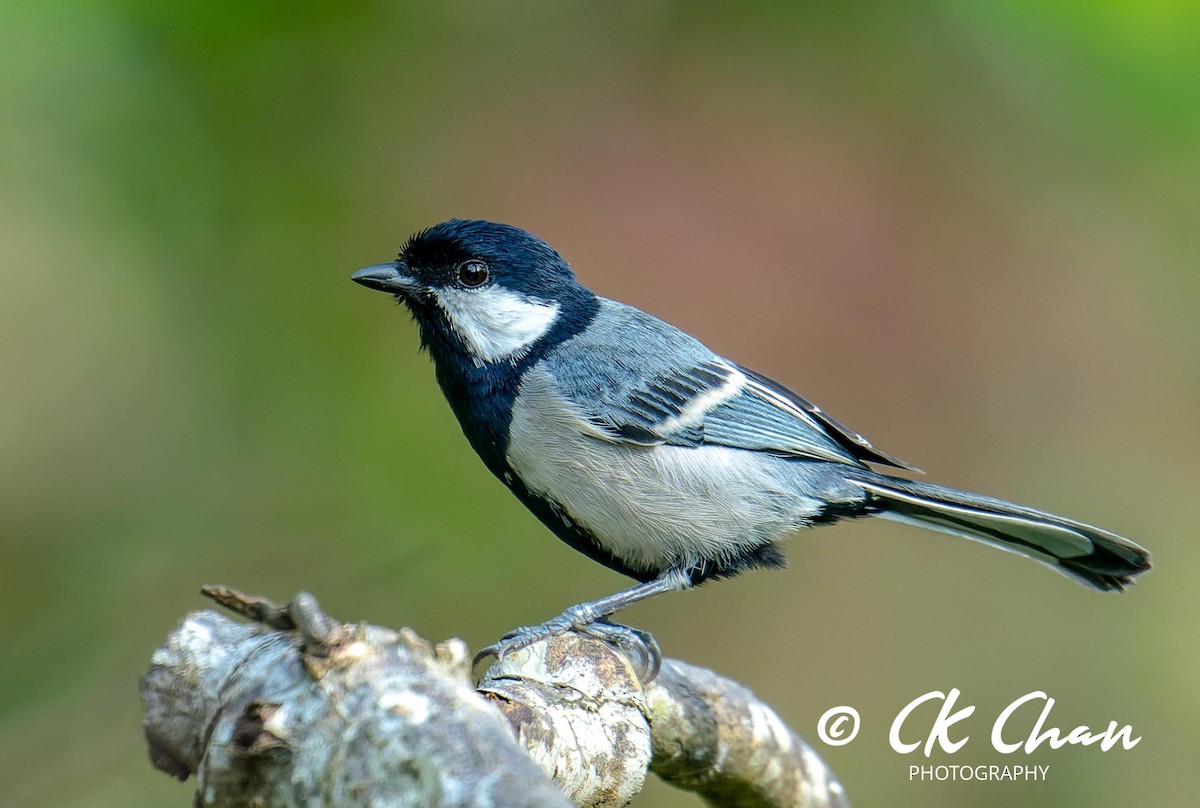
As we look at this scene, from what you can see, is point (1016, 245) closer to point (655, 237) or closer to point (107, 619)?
point (655, 237)

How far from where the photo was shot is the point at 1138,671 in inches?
151

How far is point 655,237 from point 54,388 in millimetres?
2034

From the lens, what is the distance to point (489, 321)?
270 cm

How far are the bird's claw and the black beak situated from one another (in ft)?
2.84

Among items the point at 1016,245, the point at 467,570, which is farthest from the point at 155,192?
the point at 1016,245

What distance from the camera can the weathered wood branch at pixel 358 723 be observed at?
1243mm

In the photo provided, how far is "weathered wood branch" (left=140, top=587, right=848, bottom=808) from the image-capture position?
124cm

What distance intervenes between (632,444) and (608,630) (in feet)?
1.42

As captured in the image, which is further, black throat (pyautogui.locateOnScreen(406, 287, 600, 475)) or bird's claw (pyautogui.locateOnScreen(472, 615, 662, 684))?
black throat (pyautogui.locateOnScreen(406, 287, 600, 475))

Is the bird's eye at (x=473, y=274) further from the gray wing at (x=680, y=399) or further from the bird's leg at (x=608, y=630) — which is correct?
the bird's leg at (x=608, y=630)
